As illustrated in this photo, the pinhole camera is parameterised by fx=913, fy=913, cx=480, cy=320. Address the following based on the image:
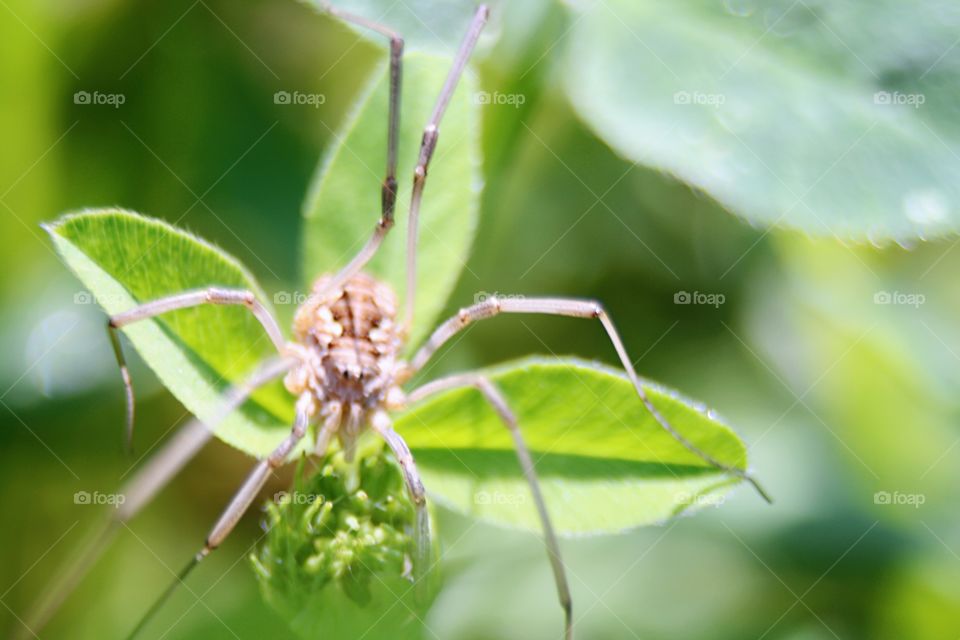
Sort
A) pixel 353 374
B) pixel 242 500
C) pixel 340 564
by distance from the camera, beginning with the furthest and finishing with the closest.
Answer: pixel 353 374 → pixel 242 500 → pixel 340 564

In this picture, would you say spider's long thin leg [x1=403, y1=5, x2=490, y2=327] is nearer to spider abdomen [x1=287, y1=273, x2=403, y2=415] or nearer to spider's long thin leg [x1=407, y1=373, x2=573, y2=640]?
spider abdomen [x1=287, y1=273, x2=403, y2=415]

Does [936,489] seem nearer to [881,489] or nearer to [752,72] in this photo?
[881,489]

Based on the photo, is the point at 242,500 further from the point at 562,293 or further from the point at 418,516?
the point at 562,293

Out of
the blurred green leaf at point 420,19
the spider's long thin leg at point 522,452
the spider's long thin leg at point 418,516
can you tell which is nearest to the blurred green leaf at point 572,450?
the spider's long thin leg at point 522,452

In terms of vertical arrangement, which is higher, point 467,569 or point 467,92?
point 467,92

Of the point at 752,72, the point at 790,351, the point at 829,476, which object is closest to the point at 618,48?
the point at 752,72

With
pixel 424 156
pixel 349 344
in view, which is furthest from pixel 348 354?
pixel 424 156

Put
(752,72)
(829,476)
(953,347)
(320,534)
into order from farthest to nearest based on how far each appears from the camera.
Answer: (953,347), (829,476), (752,72), (320,534)
